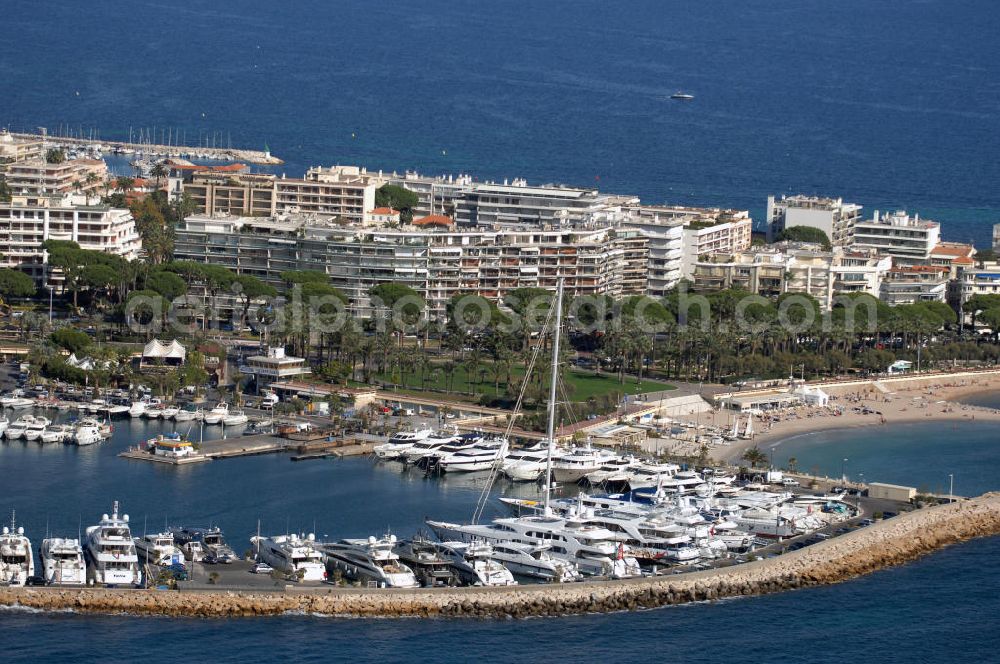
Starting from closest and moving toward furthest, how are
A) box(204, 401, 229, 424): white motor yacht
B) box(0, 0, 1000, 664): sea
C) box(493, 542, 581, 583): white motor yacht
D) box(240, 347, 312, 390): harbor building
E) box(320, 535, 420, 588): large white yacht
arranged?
box(0, 0, 1000, 664): sea, box(320, 535, 420, 588): large white yacht, box(493, 542, 581, 583): white motor yacht, box(204, 401, 229, 424): white motor yacht, box(240, 347, 312, 390): harbor building

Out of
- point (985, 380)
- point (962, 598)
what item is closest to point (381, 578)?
point (962, 598)

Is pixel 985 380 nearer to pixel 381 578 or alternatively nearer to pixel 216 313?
pixel 216 313

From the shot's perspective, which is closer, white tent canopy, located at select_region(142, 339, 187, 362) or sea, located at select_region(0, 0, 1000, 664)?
sea, located at select_region(0, 0, 1000, 664)

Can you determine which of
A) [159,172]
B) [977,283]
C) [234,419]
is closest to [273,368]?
[234,419]

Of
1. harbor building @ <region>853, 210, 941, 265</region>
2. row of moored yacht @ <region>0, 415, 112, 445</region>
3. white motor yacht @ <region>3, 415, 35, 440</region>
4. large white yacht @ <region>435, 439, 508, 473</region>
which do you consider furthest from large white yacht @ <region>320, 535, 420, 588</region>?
harbor building @ <region>853, 210, 941, 265</region>

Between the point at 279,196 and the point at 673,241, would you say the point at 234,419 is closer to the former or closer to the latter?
the point at 673,241

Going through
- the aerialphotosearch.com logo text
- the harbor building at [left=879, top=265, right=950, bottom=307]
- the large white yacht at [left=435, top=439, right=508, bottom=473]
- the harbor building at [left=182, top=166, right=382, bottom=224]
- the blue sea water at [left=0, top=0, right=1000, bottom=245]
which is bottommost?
the large white yacht at [left=435, top=439, right=508, bottom=473]

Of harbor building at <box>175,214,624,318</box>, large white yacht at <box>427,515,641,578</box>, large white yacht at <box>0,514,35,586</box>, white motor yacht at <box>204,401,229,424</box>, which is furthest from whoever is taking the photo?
harbor building at <box>175,214,624,318</box>

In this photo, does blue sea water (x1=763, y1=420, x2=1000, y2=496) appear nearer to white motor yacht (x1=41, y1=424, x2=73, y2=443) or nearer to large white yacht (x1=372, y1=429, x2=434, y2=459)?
large white yacht (x1=372, y1=429, x2=434, y2=459)
